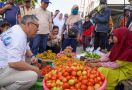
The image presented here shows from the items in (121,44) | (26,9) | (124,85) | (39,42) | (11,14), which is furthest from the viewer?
(39,42)

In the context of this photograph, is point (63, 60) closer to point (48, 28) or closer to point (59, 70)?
point (48, 28)

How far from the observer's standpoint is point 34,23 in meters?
5.91

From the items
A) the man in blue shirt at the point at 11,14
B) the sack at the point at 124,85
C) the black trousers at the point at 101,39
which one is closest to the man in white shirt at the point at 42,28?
the man in blue shirt at the point at 11,14

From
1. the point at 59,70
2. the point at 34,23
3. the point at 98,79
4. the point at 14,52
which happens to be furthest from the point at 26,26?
the point at 98,79

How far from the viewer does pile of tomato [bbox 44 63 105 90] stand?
515 cm

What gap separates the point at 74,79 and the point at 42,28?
5.33 m

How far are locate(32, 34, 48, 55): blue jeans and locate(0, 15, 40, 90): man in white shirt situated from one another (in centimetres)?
409

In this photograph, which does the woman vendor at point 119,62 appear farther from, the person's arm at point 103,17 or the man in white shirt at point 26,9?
the person's arm at point 103,17

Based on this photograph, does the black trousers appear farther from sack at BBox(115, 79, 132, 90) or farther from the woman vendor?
sack at BBox(115, 79, 132, 90)

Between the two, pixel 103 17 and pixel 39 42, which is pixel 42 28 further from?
pixel 103 17

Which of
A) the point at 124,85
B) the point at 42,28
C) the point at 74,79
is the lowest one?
the point at 124,85

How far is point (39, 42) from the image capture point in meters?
10.4

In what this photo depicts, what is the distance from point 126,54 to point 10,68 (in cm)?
203

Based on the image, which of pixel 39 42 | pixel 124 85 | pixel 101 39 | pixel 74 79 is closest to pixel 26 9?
pixel 39 42
